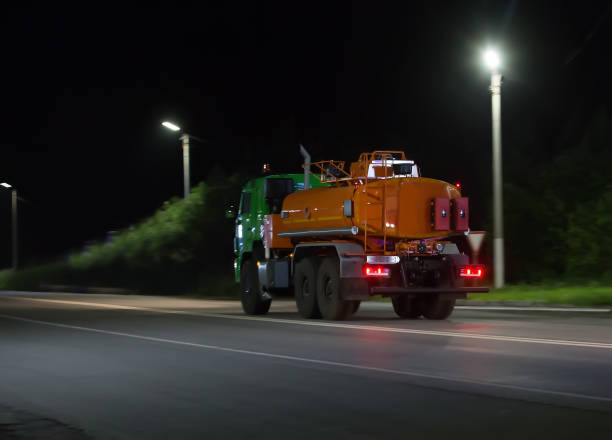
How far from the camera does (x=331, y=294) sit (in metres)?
18.8

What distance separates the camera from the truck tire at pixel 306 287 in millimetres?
19359

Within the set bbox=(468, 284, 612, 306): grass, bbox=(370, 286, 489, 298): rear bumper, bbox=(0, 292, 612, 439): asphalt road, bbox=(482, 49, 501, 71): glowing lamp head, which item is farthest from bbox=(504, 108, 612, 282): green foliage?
bbox=(0, 292, 612, 439): asphalt road

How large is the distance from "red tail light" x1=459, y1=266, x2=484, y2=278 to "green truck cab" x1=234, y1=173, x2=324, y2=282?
4.02m

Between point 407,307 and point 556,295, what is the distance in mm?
4694

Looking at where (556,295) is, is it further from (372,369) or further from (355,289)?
(372,369)

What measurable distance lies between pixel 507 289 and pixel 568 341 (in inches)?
480

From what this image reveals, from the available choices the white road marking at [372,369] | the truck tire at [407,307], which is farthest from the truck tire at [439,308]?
the white road marking at [372,369]

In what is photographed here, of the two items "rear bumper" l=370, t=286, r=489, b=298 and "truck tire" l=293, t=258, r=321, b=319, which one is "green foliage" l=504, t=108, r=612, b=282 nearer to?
"rear bumper" l=370, t=286, r=489, b=298

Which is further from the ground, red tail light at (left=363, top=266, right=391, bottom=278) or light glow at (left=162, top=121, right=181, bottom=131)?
light glow at (left=162, top=121, right=181, bottom=131)

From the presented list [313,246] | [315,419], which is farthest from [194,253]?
[315,419]

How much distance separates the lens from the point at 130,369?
11383 mm

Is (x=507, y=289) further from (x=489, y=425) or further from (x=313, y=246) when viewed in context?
(x=489, y=425)

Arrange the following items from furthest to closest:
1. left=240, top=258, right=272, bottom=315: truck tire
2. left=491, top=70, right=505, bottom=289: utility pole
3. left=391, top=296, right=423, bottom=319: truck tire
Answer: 1. left=491, top=70, right=505, bottom=289: utility pole
2. left=240, top=258, right=272, bottom=315: truck tire
3. left=391, top=296, right=423, bottom=319: truck tire

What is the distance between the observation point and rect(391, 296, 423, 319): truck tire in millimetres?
20000
